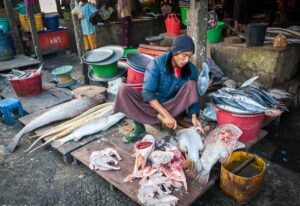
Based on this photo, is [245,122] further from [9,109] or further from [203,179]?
[9,109]

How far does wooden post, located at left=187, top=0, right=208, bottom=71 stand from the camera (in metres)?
3.83

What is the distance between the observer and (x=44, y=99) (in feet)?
18.3

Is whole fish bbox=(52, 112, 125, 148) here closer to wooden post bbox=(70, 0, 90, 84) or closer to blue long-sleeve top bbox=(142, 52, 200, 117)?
blue long-sleeve top bbox=(142, 52, 200, 117)

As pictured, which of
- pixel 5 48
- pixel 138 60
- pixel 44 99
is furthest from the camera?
pixel 5 48

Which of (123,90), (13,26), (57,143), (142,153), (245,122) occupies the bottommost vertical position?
(57,143)

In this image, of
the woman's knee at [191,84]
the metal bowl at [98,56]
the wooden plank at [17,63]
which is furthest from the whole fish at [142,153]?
the wooden plank at [17,63]

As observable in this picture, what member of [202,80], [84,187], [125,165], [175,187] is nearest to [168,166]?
[175,187]

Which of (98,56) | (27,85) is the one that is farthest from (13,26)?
(98,56)

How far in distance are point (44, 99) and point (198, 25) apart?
3.53 m

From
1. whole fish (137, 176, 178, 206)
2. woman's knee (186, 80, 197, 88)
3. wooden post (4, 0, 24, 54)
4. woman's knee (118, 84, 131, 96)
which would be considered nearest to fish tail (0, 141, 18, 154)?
woman's knee (118, 84, 131, 96)

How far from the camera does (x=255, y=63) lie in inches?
195

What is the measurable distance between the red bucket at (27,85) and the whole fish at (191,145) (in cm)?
374

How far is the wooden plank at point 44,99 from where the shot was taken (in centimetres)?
523

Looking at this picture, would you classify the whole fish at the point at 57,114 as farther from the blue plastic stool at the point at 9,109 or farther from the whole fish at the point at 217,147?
the whole fish at the point at 217,147
